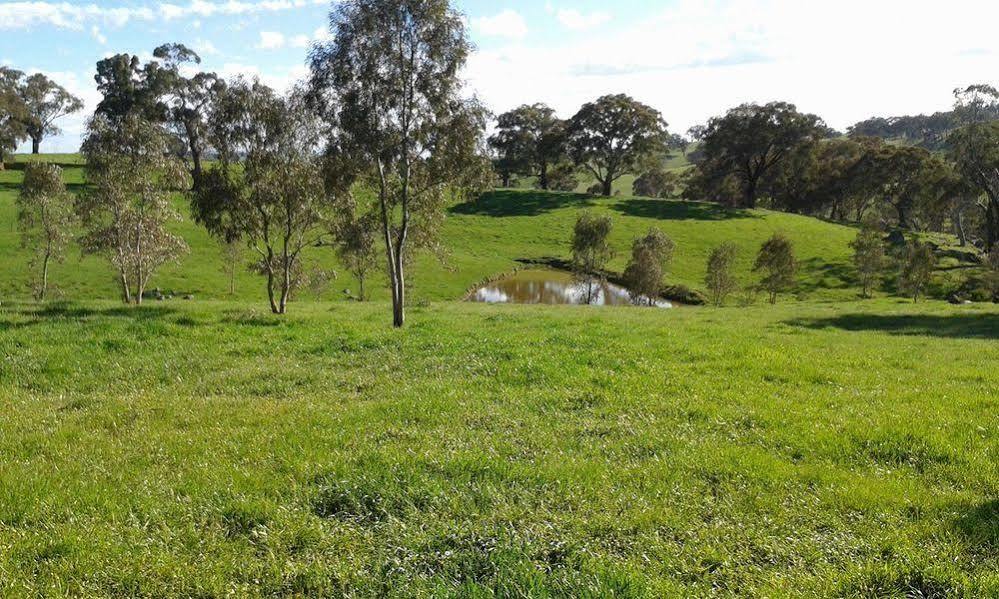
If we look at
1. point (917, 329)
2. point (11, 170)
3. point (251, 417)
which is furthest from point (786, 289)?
point (11, 170)

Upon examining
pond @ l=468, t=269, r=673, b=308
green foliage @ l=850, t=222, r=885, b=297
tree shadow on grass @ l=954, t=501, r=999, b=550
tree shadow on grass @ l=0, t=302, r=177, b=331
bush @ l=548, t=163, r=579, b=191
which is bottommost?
pond @ l=468, t=269, r=673, b=308

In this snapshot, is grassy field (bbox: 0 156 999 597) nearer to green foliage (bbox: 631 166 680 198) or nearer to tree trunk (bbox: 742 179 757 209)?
tree trunk (bbox: 742 179 757 209)

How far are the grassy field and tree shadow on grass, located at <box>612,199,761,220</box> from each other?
92.7 meters

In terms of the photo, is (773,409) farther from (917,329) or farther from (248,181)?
(248,181)

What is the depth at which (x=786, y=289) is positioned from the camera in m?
75.4

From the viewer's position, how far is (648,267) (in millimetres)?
67125

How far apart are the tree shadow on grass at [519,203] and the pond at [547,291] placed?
1214 inches

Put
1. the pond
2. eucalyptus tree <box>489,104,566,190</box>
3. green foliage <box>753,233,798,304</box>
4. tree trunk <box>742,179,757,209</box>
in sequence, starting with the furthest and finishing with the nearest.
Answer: eucalyptus tree <box>489,104,566,190</box> → tree trunk <box>742,179,757,209</box> → the pond → green foliage <box>753,233,798,304</box>

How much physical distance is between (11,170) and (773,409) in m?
130

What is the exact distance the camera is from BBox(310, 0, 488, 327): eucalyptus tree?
24609 millimetres

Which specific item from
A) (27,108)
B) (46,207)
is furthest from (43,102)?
(46,207)

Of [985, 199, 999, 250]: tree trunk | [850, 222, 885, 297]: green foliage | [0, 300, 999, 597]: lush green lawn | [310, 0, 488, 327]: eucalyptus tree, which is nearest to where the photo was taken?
[0, 300, 999, 597]: lush green lawn

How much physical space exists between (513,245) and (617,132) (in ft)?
132

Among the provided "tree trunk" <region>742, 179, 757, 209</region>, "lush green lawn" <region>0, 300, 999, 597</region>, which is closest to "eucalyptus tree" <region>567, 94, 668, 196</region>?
"tree trunk" <region>742, 179, 757, 209</region>
